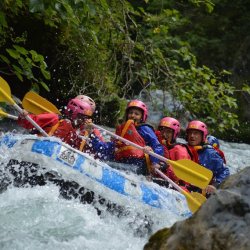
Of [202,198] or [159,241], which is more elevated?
[159,241]

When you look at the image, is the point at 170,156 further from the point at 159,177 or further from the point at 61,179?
the point at 61,179

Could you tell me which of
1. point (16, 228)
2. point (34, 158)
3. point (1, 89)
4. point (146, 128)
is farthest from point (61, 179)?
point (146, 128)

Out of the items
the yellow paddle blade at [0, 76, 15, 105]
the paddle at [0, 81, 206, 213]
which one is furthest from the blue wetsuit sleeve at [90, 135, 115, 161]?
the yellow paddle blade at [0, 76, 15, 105]

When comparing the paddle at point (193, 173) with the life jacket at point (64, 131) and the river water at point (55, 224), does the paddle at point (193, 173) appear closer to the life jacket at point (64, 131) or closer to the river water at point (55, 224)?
the river water at point (55, 224)

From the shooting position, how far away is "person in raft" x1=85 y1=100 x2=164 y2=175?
5352 mm

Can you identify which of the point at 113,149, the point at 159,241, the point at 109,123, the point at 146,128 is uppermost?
the point at 159,241

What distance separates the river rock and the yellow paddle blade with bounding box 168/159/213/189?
6.12ft

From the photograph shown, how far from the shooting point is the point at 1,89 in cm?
481

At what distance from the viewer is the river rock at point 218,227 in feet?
7.22

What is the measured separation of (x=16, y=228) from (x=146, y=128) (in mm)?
2630

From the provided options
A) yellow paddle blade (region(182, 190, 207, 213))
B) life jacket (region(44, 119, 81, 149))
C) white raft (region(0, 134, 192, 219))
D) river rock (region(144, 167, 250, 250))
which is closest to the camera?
river rock (region(144, 167, 250, 250))

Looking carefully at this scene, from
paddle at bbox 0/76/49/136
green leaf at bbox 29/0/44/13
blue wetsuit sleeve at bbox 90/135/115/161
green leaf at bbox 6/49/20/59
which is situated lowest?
blue wetsuit sleeve at bbox 90/135/115/161

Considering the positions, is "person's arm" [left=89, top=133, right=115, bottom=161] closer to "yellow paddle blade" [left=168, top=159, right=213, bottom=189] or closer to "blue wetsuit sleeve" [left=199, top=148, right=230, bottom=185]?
"blue wetsuit sleeve" [left=199, top=148, right=230, bottom=185]

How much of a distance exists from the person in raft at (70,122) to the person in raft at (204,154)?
1.37 metres
